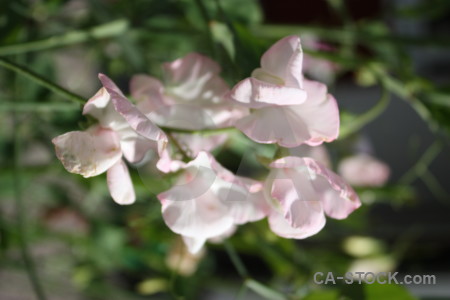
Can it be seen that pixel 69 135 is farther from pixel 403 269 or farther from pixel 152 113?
pixel 403 269

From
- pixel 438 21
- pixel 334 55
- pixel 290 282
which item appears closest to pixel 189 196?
pixel 334 55

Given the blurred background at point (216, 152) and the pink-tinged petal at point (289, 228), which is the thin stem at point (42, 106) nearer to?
the blurred background at point (216, 152)

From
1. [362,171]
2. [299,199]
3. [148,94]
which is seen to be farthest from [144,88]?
[362,171]

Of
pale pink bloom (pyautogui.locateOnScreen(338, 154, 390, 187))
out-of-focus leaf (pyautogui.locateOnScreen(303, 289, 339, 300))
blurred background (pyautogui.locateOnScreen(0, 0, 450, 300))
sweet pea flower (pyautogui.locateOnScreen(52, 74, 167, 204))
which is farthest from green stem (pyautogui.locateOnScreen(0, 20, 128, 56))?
pale pink bloom (pyautogui.locateOnScreen(338, 154, 390, 187))

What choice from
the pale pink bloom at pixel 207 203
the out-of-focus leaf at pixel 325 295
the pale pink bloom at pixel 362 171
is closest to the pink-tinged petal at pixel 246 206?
the pale pink bloom at pixel 207 203

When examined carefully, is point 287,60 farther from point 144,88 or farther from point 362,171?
point 362,171

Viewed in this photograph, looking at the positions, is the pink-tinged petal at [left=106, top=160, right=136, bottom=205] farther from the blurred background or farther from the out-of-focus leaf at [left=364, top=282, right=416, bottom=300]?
the out-of-focus leaf at [left=364, top=282, right=416, bottom=300]
